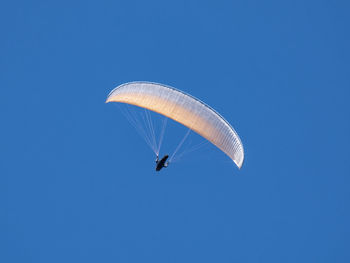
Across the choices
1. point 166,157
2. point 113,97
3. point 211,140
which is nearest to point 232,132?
point 211,140

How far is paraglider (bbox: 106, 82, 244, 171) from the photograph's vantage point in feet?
108

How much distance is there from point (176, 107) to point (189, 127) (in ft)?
3.97

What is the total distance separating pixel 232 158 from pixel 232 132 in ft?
4.36

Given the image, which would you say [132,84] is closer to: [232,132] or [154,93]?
[154,93]

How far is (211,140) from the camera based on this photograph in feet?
109

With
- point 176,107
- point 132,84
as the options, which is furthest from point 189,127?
point 132,84

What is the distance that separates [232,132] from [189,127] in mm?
2294

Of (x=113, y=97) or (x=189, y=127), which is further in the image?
(x=113, y=97)

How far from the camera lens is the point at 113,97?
35.3m

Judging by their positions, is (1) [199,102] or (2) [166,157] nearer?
(1) [199,102]

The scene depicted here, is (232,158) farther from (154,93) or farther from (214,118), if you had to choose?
(154,93)

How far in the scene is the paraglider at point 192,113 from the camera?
3303 centimetres

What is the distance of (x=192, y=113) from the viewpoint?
33.1 meters

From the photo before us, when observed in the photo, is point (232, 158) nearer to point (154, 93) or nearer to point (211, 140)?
point (211, 140)
